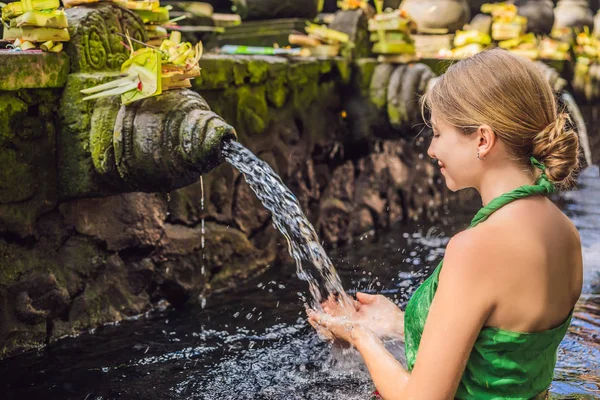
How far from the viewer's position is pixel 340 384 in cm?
280

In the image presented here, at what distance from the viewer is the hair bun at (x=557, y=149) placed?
1.68 metres

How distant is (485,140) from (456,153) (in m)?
0.09

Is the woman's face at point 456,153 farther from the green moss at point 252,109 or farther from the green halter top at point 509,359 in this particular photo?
the green moss at point 252,109

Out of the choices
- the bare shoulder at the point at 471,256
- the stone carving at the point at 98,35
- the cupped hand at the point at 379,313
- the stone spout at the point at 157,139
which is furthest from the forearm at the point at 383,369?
the stone carving at the point at 98,35

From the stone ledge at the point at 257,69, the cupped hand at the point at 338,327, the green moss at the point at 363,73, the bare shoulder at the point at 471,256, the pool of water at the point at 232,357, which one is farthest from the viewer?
the green moss at the point at 363,73

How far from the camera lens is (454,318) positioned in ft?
5.33

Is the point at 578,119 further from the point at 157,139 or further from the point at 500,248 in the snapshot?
the point at 500,248

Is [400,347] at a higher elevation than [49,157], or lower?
lower

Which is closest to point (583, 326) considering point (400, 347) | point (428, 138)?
point (400, 347)

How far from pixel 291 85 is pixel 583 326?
2.74 metres

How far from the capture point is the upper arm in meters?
1.60

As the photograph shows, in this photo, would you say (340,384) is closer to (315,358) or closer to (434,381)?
(315,358)

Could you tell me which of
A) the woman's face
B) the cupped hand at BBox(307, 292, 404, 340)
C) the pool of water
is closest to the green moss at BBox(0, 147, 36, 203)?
the pool of water

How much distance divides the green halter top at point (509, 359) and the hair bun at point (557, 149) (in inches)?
0.9
